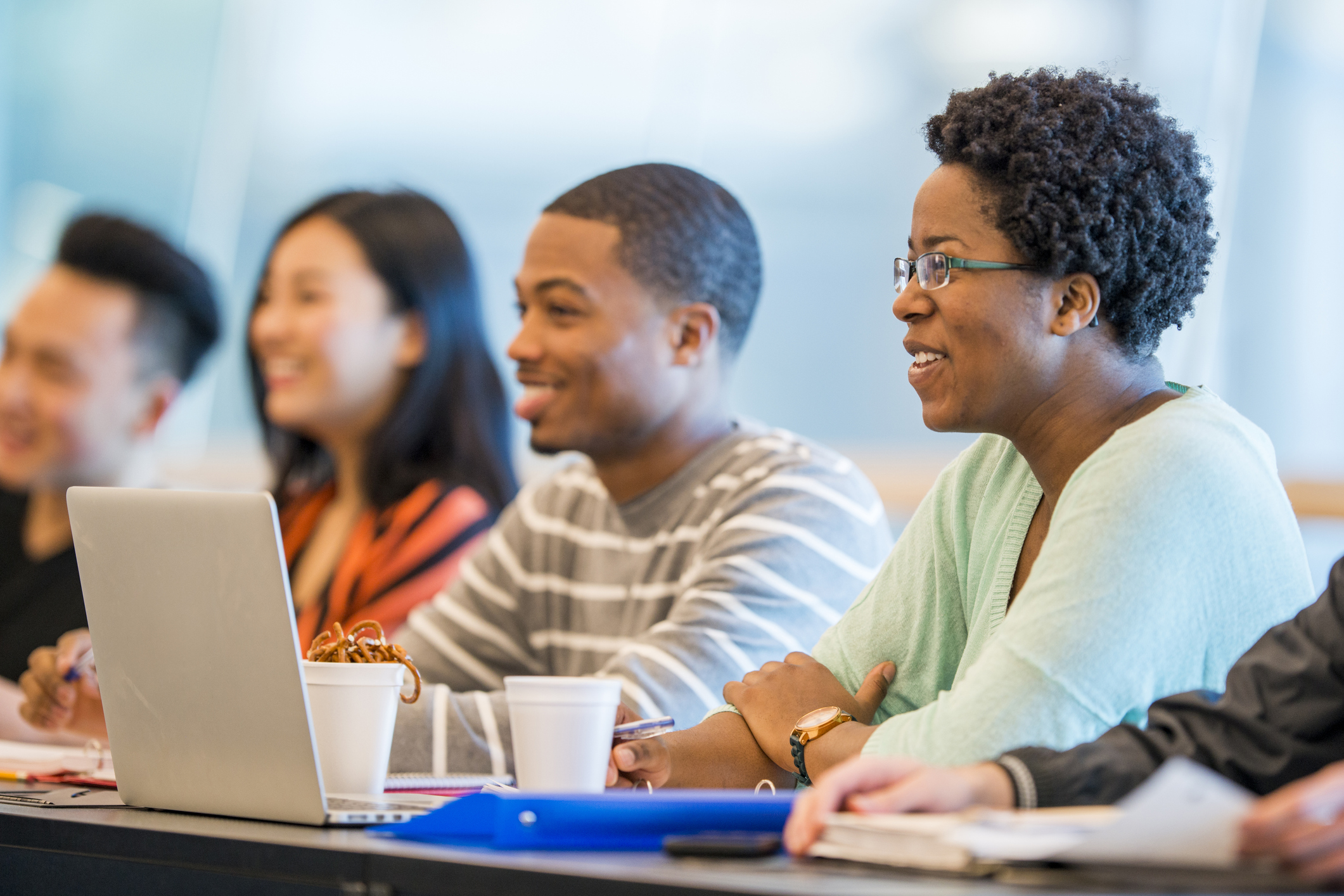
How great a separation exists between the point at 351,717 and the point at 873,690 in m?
0.59

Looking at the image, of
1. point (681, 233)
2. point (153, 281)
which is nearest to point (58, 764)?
point (681, 233)

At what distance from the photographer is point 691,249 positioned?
7.57 ft

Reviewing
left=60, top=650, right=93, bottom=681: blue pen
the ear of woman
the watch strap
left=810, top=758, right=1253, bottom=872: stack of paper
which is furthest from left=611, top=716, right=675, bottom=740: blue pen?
left=60, top=650, right=93, bottom=681: blue pen

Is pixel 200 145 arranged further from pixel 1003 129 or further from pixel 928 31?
pixel 1003 129

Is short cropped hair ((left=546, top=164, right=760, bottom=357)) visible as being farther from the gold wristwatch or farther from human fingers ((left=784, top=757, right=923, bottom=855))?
human fingers ((left=784, top=757, right=923, bottom=855))

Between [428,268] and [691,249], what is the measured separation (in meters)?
0.97

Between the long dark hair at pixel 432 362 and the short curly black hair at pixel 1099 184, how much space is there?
5.36ft

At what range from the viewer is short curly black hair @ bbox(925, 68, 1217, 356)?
1446 millimetres

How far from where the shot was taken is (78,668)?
1973 millimetres

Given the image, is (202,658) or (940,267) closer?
(202,658)

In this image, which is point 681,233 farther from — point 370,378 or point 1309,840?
point 1309,840

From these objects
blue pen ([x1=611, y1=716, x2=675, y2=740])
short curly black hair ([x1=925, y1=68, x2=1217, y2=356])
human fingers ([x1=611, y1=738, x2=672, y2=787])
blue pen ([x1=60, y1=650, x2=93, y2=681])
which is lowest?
blue pen ([x1=60, y1=650, x2=93, y2=681])

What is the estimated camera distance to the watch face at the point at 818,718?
1.47 m

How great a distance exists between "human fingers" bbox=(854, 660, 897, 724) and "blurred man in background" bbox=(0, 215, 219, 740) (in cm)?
230
